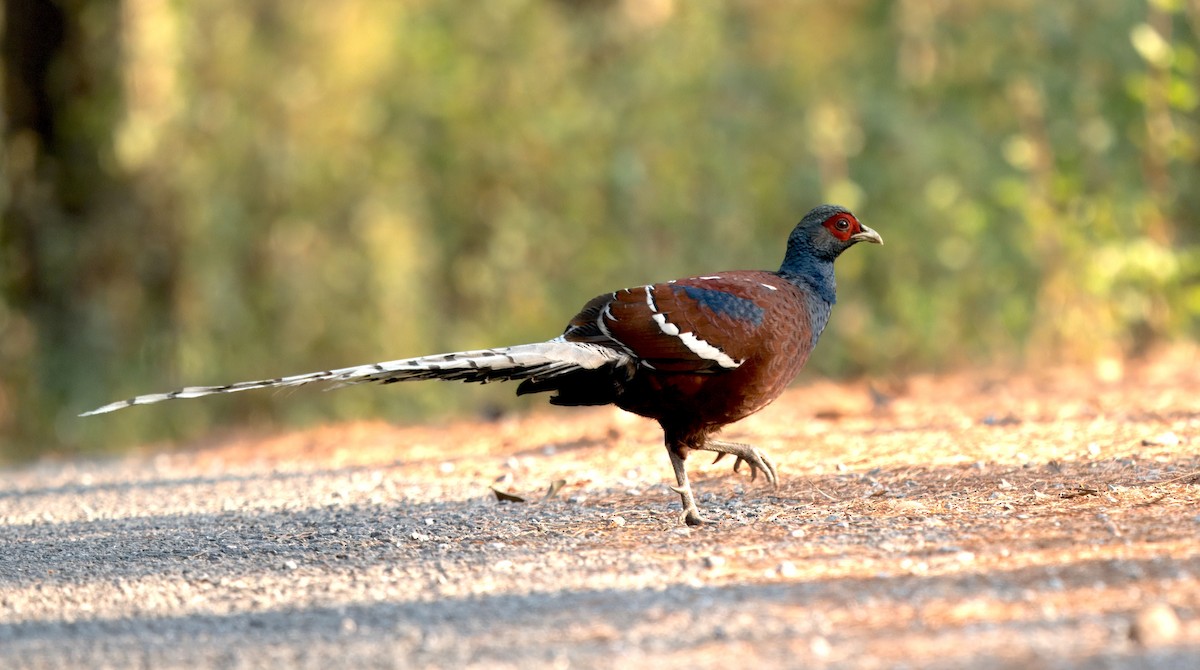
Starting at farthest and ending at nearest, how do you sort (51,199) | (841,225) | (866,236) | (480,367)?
(51,199), (866,236), (841,225), (480,367)

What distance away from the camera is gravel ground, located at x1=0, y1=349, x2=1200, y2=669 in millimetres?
4078

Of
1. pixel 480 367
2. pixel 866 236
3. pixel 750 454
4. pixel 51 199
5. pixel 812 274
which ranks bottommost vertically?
pixel 750 454

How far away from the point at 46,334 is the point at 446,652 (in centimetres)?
1354

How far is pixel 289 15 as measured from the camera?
18266mm

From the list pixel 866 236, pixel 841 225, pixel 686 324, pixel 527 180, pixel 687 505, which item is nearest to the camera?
pixel 687 505

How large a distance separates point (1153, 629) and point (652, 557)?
2028 millimetres

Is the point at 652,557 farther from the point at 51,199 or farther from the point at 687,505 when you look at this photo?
the point at 51,199

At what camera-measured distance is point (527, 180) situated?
17453 millimetres

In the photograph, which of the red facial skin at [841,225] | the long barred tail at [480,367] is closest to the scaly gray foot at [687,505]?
the long barred tail at [480,367]

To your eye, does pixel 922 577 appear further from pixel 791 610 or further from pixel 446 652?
pixel 446 652

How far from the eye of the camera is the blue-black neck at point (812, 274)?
715 centimetres

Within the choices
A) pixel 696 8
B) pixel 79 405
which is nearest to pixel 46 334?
pixel 79 405

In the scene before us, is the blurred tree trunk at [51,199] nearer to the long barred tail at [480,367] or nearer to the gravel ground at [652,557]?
the gravel ground at [652,557]

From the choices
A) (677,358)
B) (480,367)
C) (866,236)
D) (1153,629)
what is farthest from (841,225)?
(1153,629)
